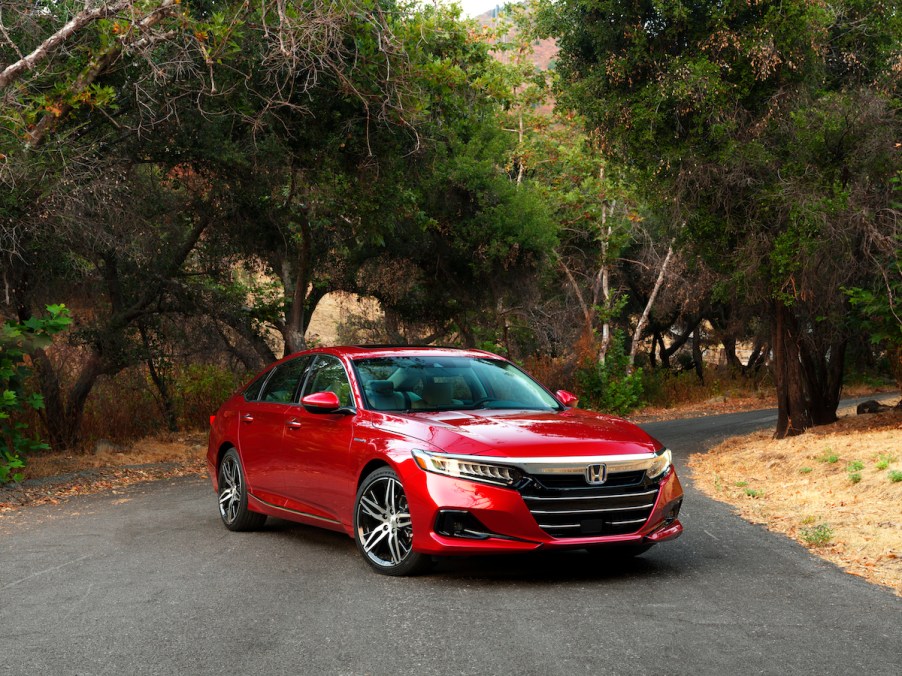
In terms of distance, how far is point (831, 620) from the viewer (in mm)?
6215

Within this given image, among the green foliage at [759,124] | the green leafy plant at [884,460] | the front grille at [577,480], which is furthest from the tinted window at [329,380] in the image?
the green foliage at [759,124]

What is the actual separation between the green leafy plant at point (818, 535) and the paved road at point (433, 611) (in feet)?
1.01

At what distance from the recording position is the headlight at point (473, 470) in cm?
714

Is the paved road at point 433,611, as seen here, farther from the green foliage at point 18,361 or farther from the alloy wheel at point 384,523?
the green foliage at point 18,361

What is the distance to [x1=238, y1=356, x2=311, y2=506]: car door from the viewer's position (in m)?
9.26

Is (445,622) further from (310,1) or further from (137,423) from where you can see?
(137,423)

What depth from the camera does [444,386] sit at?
8766 mm

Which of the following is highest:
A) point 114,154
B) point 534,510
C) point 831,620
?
point 114,154

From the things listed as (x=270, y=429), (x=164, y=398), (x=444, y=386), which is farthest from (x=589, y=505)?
(x=164, y=398)

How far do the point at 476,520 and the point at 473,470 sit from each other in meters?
0.32

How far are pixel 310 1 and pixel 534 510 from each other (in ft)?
27.1

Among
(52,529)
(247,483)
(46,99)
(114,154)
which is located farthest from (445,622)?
(114,154)

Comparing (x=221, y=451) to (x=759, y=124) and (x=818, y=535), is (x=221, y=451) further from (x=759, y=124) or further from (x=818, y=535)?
(x=759, y=124)

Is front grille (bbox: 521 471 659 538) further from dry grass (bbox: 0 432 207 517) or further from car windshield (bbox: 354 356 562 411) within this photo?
dry grass (bbox: 0 432 207 517)
